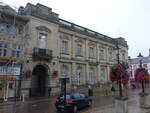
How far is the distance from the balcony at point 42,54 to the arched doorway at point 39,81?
5.63 feet

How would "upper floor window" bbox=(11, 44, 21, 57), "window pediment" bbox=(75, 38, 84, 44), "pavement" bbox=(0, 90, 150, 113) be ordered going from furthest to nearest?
"window pediment" bbox=(75, 38, 84, 44) → "upper floor window" bbox=(11, 44, 21, 57) → "pavement" bbox=(0, 90, 150, 113)

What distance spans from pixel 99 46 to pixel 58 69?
519 inches

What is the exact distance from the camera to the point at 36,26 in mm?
20453

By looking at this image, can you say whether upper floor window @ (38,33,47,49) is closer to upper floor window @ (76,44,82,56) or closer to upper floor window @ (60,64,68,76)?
upper floor window @ (60,64,68,76)

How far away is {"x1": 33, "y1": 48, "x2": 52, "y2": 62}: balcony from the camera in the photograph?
63.6 feet

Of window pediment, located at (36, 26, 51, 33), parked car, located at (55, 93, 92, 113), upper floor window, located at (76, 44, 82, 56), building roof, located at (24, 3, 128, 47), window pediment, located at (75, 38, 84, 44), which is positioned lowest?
parked car, located at (55, 93, 92, 113)

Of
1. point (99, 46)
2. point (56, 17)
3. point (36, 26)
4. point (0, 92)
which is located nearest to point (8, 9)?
point (36, 26)

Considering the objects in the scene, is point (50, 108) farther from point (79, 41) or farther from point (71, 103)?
point (79, 41)

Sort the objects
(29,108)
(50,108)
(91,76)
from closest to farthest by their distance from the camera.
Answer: (29,108), (50,108), (91,76)

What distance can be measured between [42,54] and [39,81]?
200 inches

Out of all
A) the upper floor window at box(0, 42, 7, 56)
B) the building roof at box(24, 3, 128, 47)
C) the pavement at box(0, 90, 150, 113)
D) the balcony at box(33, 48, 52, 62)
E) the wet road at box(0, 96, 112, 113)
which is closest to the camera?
the pavement at box(0, 90, 150, 113)

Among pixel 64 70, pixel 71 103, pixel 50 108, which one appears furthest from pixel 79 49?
pixel 71 103

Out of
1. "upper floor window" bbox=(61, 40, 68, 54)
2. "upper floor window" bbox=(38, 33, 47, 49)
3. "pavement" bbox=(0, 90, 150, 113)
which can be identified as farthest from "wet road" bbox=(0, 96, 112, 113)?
"upper floor window" bbox=(61, 40, 68, 54)

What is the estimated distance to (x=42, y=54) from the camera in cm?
1989
